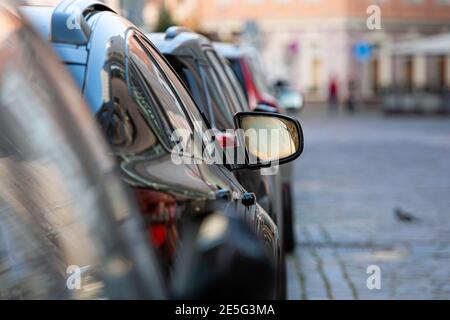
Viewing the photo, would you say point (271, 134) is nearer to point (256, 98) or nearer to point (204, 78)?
point (204, 78)

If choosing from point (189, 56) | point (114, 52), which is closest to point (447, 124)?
point (189, 56)

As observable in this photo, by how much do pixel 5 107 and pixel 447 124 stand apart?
35.5 meters

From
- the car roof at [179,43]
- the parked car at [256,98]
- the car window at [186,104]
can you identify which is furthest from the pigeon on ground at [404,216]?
the car window at [186,104]

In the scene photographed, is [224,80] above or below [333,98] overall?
above

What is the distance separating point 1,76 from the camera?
1892mm

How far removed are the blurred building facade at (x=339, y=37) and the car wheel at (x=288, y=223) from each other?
52.5 m

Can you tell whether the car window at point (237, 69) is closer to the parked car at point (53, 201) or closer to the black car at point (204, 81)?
the black car at point (204, 81)

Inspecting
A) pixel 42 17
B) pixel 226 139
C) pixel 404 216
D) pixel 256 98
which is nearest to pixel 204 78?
pixel 226 139

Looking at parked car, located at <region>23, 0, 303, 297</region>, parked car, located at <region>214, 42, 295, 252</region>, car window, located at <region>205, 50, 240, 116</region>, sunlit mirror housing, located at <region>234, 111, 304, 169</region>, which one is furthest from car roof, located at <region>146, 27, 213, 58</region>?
parked car, located at <region>214, 42, 295, 252</region>

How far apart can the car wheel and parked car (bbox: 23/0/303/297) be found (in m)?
5.30

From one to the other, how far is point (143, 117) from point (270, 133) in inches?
49.4

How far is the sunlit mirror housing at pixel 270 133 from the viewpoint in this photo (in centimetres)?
398

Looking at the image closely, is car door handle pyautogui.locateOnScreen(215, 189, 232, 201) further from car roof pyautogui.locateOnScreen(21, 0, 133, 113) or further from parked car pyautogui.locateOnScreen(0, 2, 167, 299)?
parked car pyautogui.locateOnScreen(0, 2, 167, 299)

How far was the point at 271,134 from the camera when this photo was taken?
4.02 m
